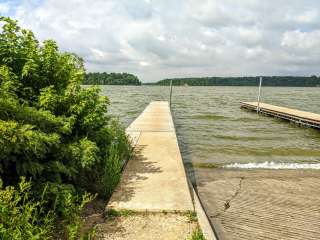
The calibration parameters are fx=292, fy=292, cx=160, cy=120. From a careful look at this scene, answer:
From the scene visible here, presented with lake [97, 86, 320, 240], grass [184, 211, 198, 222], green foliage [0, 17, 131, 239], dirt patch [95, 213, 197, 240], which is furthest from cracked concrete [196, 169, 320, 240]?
green foliage [0, 17, 131, 239]

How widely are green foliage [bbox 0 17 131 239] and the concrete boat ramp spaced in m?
0.46

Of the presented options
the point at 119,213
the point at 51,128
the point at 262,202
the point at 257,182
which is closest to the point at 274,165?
the point at 257,182

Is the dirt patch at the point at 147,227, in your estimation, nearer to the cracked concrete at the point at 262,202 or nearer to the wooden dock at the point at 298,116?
the cracked concrete at the point at 262,202

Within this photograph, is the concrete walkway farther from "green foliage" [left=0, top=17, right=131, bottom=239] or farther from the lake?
the lake

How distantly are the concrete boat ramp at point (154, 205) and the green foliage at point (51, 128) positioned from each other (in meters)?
0.46

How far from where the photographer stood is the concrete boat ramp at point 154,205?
3963mm

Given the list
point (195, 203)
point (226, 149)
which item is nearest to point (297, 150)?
point (226, 149)

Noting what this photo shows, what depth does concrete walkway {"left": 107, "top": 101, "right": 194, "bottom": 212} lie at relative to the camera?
15.5 ft

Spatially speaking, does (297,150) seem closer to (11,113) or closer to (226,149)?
(226,149)

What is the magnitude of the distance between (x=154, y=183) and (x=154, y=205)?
98 centimetres

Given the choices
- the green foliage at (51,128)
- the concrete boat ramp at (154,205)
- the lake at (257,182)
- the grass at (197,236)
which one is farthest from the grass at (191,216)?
the green foliage at (51,128)

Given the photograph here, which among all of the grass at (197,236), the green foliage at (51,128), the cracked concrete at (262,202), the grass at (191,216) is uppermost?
the green foliage at (51,128)

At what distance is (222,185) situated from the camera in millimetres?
7484

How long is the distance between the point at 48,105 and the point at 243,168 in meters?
6.76
